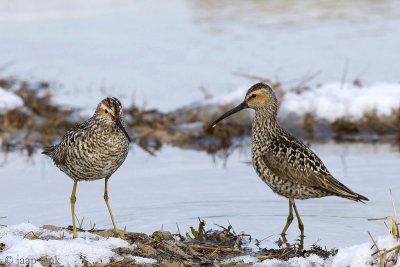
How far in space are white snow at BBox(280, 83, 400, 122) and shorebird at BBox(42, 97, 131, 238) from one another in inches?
217

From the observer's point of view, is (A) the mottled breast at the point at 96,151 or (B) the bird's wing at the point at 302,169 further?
(B) the bird's wing at the point at 302,169

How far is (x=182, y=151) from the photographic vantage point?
12.8 meters

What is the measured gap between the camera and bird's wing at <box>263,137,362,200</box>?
355 inches

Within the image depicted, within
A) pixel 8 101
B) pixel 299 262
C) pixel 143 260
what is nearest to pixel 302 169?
pixel 299 262

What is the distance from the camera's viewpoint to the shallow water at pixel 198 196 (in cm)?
941

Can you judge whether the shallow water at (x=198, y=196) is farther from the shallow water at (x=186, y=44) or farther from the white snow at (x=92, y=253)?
the shallow water at (x=186, y=44)

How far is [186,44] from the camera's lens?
18.8 metres

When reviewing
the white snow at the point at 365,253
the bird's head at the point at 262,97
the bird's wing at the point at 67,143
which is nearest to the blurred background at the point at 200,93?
the bird's wing at the point at 67,143

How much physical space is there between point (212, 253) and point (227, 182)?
3.27 meters

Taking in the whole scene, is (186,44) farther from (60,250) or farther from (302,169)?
(60,250)

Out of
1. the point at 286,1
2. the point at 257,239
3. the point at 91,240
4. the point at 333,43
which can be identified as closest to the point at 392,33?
the point at 333,43

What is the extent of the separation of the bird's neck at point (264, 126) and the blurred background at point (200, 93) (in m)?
0.85

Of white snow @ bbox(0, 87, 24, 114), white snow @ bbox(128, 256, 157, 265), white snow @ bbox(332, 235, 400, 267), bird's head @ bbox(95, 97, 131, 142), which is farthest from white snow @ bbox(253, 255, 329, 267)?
white snow @ bbox(0, 87, 24, 114)

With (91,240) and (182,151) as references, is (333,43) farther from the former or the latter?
(91,240)
